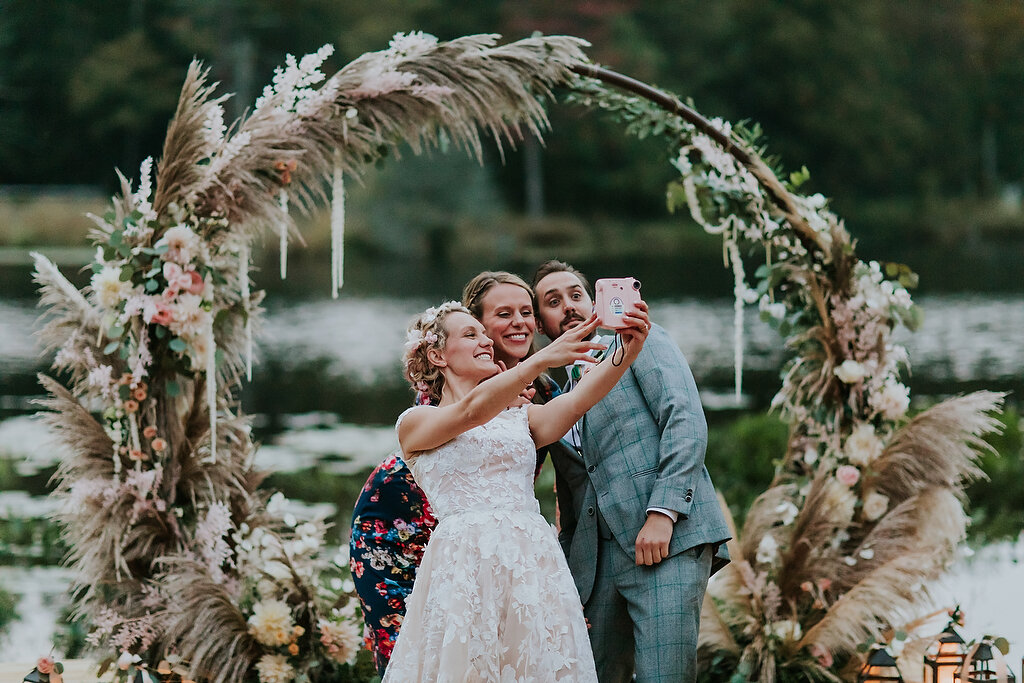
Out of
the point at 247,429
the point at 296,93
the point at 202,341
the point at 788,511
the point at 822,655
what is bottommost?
the point at 822,655

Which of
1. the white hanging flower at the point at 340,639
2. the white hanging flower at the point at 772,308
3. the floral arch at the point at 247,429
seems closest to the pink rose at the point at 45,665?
the floral arch at the point at 247,429

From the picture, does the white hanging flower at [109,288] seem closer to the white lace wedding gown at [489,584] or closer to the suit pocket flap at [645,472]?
the white lace wedding gown at [489,584]

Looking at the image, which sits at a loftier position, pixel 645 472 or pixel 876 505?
pixel 645 472

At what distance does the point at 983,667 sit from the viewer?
3.47m

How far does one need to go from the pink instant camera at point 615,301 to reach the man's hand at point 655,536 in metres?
0.72

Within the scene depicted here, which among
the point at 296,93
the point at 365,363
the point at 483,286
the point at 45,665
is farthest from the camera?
the point at 365,363

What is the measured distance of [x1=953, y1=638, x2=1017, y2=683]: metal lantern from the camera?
3406mm

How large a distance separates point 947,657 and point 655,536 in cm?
127

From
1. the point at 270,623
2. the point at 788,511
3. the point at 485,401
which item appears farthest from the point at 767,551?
the point at 485,401

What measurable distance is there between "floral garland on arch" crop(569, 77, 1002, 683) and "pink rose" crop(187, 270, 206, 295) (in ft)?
5.71

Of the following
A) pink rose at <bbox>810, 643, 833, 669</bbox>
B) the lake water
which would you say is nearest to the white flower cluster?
pink rose at <bbox>810, 643, 833, 669</bbox>

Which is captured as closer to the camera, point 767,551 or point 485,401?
point 485,401

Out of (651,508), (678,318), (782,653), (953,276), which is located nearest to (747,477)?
(782,653)

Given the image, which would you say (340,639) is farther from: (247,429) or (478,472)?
(478,472)
